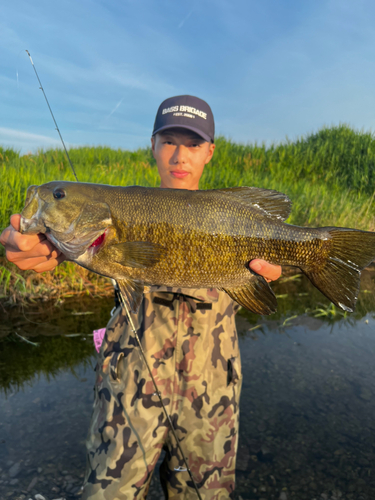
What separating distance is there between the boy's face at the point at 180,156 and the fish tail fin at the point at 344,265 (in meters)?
1.35

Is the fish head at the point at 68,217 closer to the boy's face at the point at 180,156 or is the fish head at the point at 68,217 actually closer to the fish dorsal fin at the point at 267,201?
the fish dorsal fin at the point at 267,201

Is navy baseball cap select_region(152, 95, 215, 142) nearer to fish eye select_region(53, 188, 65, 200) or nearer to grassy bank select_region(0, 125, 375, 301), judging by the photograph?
fish eye select_region(53, 188, 65, 200)

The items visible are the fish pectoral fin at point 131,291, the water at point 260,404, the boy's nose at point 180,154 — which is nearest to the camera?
the fish pectoral fin at point 131,291

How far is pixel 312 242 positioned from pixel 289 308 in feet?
17.6

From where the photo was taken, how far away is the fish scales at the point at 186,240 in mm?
1997

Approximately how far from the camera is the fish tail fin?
2055 millimetres

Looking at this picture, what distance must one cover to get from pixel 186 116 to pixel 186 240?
1.49 m

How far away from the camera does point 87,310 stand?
6.40m

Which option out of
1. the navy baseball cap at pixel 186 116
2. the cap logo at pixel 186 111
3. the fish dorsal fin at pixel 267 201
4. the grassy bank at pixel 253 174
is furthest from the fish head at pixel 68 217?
the grassy bank at pixel 253 174

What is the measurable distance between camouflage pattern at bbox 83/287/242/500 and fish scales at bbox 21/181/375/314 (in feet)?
1.54

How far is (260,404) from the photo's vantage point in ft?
14.3

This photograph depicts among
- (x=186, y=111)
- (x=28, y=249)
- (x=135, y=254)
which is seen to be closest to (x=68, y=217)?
(x=28, y=249)

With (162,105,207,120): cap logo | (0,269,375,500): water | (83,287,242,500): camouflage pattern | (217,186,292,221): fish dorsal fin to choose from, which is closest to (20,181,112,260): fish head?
(83,287,242,500): camouflage pattern

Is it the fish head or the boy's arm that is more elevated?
the fish head
